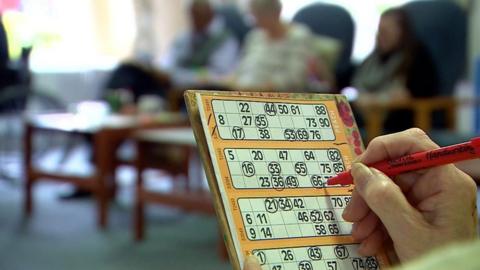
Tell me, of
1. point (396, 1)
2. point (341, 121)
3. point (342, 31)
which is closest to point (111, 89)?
point (342, 31)

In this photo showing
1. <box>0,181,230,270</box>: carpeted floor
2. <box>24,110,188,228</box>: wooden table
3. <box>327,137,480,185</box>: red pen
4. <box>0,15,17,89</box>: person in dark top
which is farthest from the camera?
<box>24,110,188,228</box>: wooden table

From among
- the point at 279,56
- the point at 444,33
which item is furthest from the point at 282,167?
the point at 444,33

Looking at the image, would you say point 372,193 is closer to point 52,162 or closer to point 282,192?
point 282,192

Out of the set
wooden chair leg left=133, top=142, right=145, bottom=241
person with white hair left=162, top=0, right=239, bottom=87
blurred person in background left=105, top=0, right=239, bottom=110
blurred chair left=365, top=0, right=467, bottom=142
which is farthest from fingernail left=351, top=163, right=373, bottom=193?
person with white hair left=162, top=0, right=239, bottom=87

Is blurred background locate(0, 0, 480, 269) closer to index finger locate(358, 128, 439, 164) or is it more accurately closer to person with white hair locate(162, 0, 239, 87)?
person with white hair locate(162, 0, 239, 87)

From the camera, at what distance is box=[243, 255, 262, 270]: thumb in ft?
1.67

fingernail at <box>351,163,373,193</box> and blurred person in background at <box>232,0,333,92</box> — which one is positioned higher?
blurred person in background at <box>232,0,333,92</box>

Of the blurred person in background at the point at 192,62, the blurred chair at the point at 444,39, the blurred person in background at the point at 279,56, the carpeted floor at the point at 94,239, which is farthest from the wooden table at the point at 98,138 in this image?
the blurred chair at the point at 444,39

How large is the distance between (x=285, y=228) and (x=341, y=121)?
12 centimetres

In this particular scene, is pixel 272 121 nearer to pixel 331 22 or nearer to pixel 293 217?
pixel 293 217

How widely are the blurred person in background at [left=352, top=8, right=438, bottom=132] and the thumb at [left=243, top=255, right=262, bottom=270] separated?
214 cm

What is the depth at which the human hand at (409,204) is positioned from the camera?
0.52m

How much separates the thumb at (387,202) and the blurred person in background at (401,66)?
6.88ft

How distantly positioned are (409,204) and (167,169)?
2314mm
